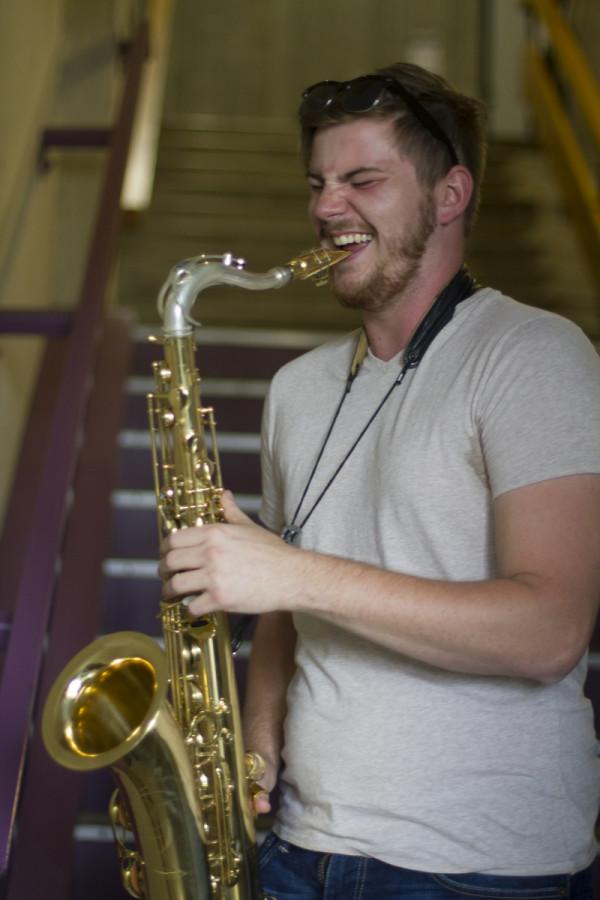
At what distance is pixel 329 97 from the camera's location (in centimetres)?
210

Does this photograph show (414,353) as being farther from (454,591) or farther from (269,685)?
(269,685)

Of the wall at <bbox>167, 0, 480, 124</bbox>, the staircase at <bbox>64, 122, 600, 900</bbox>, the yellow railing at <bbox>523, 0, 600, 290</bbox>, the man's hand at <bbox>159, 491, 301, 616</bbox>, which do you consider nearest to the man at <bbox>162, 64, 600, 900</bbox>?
the man's hand at <bbox>159, 491, 301, 616</bbox>

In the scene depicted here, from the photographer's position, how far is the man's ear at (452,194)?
6.95ft

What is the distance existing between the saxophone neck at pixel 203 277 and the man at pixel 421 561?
9cm

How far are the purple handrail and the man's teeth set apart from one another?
108 centimetres

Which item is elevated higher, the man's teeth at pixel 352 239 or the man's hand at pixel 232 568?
the man's teeth at pixel 352 239

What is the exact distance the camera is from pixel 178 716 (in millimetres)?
1938

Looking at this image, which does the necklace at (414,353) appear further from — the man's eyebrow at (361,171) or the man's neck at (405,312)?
the man's eyebrow at (361,171)

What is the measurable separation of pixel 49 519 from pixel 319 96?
122cm

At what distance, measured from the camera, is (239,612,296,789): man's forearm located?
212 cm

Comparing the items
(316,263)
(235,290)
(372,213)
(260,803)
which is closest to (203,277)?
(316,263)

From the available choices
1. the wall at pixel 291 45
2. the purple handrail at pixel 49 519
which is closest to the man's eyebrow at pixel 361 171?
the purple handrail at pixel 49 519

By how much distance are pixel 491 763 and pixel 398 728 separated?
0.14m

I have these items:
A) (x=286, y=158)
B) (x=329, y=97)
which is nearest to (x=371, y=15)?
(x=286, y=158)
